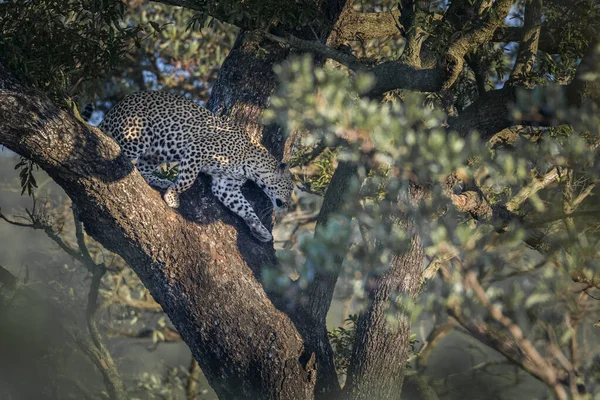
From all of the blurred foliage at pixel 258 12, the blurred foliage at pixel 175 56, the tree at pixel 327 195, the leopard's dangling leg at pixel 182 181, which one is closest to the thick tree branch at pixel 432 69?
the tree at pixel 327 195

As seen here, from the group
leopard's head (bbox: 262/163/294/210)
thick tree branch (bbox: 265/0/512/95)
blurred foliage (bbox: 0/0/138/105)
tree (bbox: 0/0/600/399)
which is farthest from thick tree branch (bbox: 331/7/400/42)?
blurred foliage (bbox: 0/0/138/105)

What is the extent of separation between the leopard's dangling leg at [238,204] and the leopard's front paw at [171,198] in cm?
45

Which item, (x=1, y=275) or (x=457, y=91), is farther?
(x=1, y=275)

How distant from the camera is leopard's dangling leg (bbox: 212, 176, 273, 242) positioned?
6020 millimetres

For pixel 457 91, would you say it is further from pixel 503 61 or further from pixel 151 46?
pixel 151 46

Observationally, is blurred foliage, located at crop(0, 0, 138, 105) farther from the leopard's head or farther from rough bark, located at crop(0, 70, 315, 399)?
the leopard's head

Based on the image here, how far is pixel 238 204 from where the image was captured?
6090 mm

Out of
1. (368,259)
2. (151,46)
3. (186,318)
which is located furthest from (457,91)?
(151,46)

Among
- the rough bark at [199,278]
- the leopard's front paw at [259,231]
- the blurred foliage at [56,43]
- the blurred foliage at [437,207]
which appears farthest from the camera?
the leopard's front paw at [259,231]

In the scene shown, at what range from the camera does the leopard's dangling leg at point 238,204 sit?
6.02m

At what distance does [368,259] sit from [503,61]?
153 inches

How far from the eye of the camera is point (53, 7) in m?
5.75

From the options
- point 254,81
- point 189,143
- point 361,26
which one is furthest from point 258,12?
point 361,26

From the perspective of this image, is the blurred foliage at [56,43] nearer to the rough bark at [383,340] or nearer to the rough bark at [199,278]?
the rough bark at [199,278]
